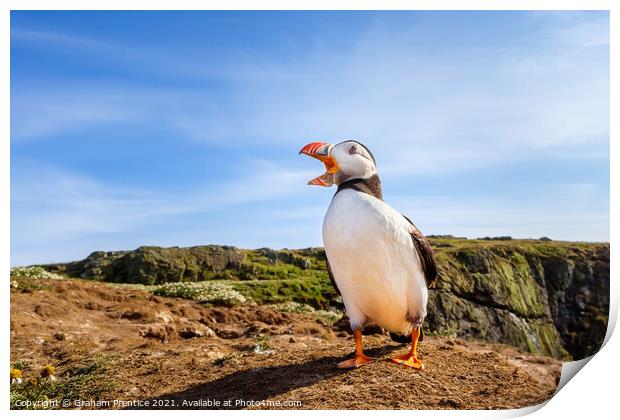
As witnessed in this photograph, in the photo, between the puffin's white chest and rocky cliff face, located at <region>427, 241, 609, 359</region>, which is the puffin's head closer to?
the puffin's white chest

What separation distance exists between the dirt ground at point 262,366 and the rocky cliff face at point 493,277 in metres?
1.58

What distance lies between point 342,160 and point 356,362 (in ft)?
6.55

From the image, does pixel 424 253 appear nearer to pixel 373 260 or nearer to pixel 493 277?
pixel 373 260

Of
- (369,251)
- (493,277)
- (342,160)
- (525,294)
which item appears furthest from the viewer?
(493,277)

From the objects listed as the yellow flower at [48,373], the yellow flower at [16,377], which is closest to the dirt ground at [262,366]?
the yellow flower at [48,373]

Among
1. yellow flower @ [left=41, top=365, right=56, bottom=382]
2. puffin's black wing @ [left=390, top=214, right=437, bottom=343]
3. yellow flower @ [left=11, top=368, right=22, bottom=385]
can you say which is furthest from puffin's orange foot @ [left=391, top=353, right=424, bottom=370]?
yellow flower @ [left=11, top=368, right=22, bottom=385]

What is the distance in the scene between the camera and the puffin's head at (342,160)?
4.93 metres

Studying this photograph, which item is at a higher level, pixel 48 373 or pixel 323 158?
pixel 323 158

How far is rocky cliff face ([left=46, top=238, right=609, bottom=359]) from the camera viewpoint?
7.35 m

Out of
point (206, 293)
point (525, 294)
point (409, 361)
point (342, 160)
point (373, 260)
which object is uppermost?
point (342, 160)

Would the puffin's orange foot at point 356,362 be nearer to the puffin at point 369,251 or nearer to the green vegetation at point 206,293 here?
the puffin at point 369,251

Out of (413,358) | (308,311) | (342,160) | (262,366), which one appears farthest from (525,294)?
(342,160)

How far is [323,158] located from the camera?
500cm
